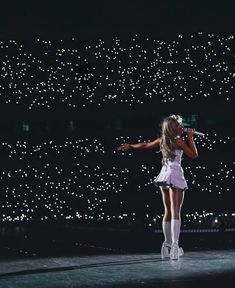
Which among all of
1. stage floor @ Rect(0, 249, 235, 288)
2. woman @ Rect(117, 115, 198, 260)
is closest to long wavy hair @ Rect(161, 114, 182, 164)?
woman @ Rect(117, 115, 198, 260)

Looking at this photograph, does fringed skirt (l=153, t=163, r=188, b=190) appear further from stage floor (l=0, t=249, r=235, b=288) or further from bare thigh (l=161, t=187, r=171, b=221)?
stage floor (l=0, t=249, r=235, b=288)

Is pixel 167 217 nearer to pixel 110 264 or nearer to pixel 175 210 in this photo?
pixel 175 210

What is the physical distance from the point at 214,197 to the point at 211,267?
6.76m

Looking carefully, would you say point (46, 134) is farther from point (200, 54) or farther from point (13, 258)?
point (13, 258)

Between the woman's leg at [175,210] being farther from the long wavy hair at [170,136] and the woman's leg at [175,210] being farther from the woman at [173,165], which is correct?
the long wavy hair at [170,136]

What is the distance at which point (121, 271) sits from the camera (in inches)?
181

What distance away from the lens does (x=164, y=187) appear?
5594 millimetres

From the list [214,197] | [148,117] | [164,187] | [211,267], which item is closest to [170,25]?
[148,117]

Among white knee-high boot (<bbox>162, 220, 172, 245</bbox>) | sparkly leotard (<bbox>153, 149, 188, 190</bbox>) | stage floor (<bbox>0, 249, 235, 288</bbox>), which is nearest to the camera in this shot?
stage floor (<bbox>0, 249, 235, 288</bbox>)

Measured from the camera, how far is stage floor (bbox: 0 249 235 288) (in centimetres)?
400

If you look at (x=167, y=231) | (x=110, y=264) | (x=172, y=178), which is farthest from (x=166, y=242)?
(x=110, y=264)

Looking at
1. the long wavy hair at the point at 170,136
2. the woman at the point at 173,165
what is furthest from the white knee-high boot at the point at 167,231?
the long wavy hair at the point at 170,136

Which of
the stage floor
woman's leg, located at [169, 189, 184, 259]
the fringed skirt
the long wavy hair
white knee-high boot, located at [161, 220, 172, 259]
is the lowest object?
the stage floor

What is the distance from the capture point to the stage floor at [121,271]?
400 cm
